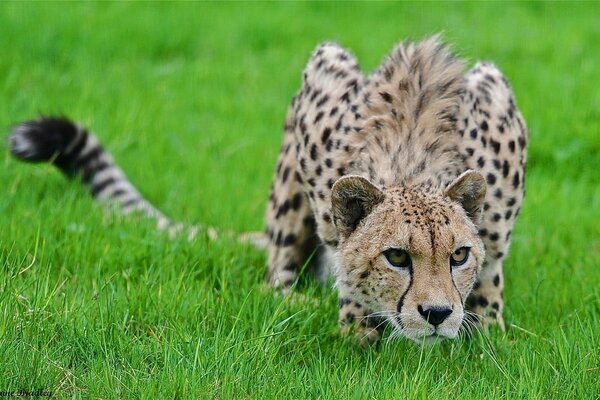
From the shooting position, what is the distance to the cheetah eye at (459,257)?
3371 millimetres

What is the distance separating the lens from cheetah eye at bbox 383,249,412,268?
3.34 metres

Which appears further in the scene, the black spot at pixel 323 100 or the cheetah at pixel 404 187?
the black spot at pixel 323 100

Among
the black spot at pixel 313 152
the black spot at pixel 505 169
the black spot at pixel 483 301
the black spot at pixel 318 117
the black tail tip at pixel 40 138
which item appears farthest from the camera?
the black tail tip at pixel 40 138

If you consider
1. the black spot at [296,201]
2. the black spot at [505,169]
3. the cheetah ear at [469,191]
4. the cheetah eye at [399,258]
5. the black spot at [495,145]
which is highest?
the black spot at [495,145]

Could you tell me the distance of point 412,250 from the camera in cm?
329

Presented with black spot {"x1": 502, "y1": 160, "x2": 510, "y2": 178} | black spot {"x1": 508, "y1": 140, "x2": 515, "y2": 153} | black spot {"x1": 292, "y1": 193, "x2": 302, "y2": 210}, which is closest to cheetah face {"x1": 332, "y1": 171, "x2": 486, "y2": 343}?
black spot {"x1": 502, "y1": 160, "x2": 510, "y2": 178}

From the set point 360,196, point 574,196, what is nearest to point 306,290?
point 360,196

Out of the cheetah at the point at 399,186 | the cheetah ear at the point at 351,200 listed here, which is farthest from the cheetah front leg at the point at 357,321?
the cheetah ear at the point at 351,200

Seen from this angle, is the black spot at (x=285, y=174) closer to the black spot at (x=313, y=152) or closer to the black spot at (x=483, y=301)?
the black spot at (x=313, y=152)

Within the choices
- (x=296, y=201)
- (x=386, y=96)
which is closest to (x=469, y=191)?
(x=386, y=96)

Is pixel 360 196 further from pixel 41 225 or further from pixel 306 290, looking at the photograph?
pixel 41 225

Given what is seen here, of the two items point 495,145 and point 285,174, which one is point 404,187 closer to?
point 495,145

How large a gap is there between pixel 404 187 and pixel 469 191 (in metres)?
0.22

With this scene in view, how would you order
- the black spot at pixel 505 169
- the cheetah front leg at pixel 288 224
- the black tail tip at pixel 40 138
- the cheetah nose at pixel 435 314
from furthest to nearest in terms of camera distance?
1. the black tail tip at pixel 40 138
2. the cheetah front leg at pixel 288 224
3. the black spot at pixel 505 169
4. the cheetah nose at pixel 435 314
